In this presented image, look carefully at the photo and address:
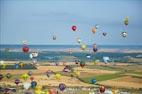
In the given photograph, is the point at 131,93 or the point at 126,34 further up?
the point at 126,34

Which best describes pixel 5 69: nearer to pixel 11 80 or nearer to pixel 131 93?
pixel 11 80

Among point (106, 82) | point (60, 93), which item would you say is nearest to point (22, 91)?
point (60, 93)

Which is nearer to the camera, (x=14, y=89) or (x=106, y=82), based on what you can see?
(x=14, y=89)

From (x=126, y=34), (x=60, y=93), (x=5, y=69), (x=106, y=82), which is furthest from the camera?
(x=5, y=69)

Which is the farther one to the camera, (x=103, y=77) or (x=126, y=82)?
(x=103, y=77)

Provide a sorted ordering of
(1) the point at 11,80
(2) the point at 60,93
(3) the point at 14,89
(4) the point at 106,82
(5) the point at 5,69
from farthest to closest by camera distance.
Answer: (5) the point at 5,69 → (4) the point at 106,82 → (1) the point at 11,80 → (3) the point at 14,89 → (2) the point at 60,93

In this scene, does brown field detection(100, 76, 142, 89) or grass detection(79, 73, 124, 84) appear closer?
brown field detection(100, 76, 142, 89)

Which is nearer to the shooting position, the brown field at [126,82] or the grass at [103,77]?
the brown field at [126,82]

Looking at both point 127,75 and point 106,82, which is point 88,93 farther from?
point 127,75

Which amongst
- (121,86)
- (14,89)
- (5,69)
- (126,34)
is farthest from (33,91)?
(5,69)
